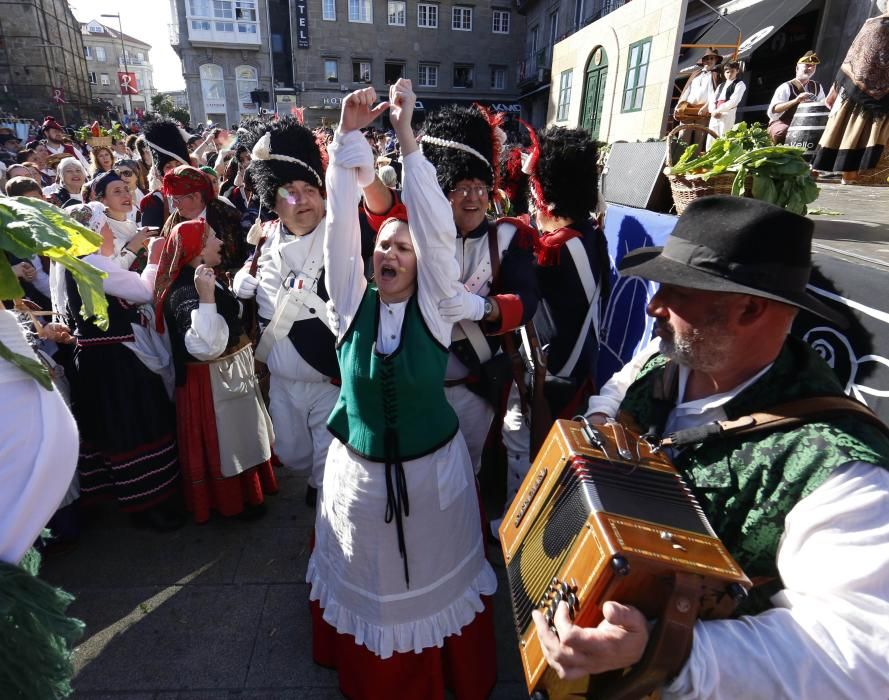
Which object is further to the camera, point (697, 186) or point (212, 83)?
point (212, 83)

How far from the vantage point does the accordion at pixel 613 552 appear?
40.4 inches

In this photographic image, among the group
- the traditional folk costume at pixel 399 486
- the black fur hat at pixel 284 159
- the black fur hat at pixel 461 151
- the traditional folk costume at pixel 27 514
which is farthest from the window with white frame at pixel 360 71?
Answer: the traditional folk costume at pixel 27 514

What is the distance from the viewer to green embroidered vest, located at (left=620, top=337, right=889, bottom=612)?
1.13m

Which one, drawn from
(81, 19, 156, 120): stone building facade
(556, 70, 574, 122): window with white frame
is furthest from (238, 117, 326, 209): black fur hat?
(81, 19, 156, 120): stone building facade

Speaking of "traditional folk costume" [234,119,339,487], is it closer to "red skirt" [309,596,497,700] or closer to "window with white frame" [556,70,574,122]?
"red skirt" [309,596,497,700]

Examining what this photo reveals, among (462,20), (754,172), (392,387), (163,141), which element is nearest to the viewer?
(392,387)

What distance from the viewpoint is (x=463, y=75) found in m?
37.1

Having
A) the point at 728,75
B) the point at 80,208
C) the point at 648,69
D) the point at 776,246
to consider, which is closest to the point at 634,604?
the point at 776,246

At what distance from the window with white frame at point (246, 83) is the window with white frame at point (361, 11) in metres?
11.7

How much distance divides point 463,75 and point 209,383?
3986 centimetres

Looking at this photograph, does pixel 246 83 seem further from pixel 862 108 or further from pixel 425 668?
pixel 425 668

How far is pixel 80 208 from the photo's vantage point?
11.4 ft

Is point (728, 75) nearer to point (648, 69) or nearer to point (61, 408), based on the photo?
point (648, 69)

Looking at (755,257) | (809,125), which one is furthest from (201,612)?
(809,125)
